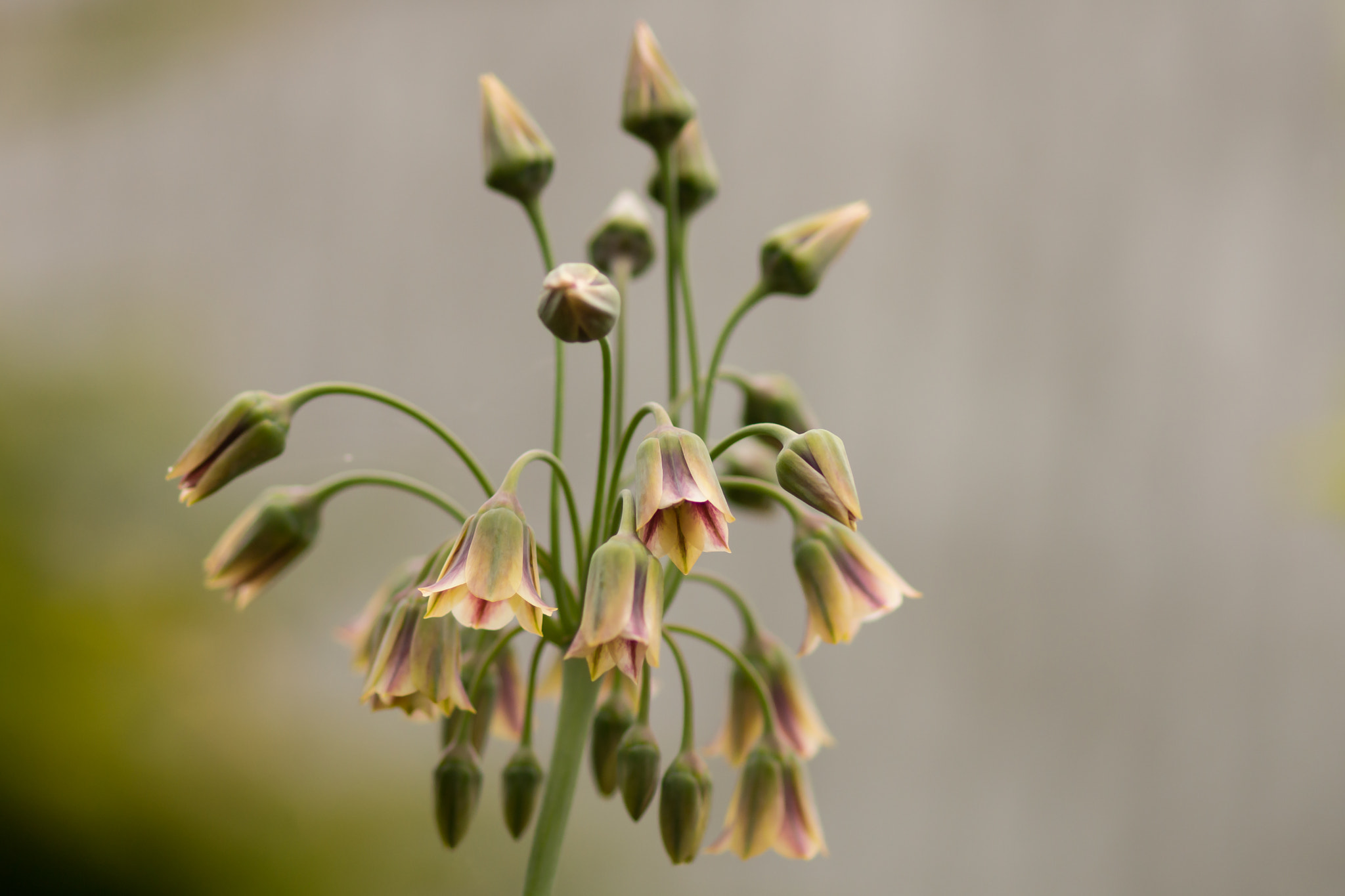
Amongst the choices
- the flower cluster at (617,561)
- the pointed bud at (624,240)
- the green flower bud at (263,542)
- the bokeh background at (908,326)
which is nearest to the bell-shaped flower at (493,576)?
the flower cluster at (617,561)

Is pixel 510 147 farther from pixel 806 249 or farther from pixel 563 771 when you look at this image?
pixel 563 771

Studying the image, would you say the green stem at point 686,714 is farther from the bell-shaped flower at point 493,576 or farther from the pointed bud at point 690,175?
the pointed bud at point 690,175

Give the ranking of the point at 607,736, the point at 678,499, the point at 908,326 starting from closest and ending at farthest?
the point at 678,499 < the point at 607,736 < the point at 908,326

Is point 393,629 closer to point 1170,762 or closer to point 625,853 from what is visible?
point 625,853

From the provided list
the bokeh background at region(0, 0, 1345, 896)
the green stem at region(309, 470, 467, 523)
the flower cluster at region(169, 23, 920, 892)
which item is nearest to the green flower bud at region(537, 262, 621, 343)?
the flower cluster at region(169, 23, 920, 892)

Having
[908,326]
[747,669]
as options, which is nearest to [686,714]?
[747,669]

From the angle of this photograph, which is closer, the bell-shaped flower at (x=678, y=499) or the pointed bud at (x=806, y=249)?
the bell-shaped flower at (x=678, y=499)
